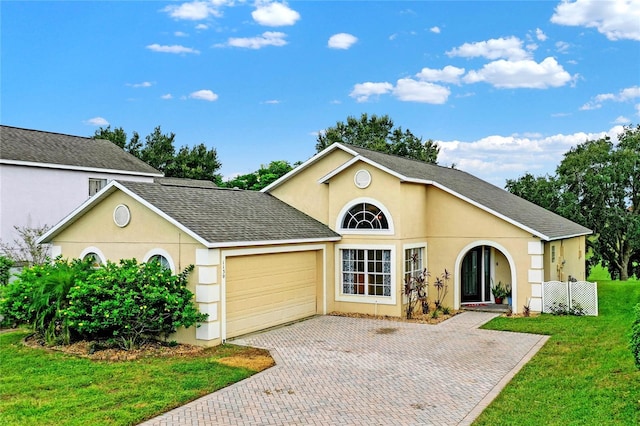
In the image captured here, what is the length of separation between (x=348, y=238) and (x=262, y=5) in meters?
8.85

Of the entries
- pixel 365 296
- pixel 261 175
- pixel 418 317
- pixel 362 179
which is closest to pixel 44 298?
pixel 365 296

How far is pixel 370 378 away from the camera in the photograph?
1058 centimetres

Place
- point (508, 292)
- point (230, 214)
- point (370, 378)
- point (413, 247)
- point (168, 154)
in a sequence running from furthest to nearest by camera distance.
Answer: point (168, 154) < point (508, 292) < point (413, 247) < point (230, 214) < point (370, 378)

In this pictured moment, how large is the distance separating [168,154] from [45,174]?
91.2 ft

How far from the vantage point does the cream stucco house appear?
1418 centimetres

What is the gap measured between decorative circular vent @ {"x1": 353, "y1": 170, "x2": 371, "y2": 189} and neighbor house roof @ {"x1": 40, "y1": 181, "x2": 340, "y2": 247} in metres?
2.03

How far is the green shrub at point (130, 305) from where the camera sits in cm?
1243

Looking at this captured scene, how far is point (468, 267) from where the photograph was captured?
68.0 feet

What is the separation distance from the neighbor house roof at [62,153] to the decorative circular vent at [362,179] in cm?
1508

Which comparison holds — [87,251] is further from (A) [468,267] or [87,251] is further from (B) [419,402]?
(A) [468,267]

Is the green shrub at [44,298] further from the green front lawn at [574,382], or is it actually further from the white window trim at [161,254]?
the green front lawn at [574,382]

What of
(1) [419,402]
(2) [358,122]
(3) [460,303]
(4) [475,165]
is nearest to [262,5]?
(3) [460,303]

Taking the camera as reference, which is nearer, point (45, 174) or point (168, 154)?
point (45, 174)

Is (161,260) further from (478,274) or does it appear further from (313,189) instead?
(478,274)
